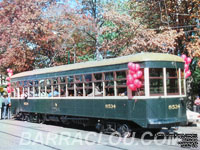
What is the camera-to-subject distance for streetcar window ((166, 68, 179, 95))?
1172cm

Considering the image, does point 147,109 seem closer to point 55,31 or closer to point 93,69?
point 93,69

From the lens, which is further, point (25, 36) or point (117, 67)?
point (25, 36)

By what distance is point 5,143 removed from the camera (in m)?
11.1

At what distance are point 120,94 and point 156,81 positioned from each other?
55.8 inches

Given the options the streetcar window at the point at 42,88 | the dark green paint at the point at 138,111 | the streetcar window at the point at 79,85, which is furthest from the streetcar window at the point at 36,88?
the streetcar window at the point at 79,85

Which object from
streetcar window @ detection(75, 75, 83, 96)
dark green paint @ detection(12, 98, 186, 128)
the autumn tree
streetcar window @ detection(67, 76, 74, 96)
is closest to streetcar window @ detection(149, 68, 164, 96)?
dark green paint @ detection(12, 98, 186, 128)

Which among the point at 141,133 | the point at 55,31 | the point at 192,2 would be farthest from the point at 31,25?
the point at 141,133

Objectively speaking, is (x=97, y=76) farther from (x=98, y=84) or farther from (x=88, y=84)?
(x=88, y=84)

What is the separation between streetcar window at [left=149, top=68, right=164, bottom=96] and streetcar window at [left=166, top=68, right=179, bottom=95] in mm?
255


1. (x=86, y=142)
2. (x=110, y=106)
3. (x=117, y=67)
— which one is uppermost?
(x=117, y=67)

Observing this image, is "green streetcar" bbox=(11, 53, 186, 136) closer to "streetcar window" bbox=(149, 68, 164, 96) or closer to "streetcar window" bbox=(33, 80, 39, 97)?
"streetcar window" bbox=(149, 68, 164, 96)

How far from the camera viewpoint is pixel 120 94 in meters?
12.2

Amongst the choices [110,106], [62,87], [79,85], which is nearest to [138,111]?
[110,106]

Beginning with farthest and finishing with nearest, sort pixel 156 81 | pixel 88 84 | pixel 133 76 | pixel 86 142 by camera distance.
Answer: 1. pixel 88 84
2. pixel 156 81
3. pixel 133 76
4. pixel 86 142
